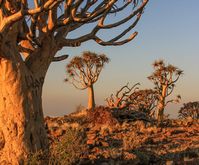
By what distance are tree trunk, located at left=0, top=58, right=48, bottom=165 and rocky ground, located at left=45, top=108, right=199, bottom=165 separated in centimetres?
101

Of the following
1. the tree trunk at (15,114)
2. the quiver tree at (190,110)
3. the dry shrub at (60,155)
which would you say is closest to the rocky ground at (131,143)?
the dry shrub at (60,155)

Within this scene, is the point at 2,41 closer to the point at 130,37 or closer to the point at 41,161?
the point at 41,161

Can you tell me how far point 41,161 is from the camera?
22.6 feet

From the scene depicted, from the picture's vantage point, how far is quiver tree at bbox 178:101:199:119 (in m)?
33.2

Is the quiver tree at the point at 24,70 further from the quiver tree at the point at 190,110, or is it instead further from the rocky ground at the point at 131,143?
the quiver tree at the point at 190,110

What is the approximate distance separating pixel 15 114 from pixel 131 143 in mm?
3779

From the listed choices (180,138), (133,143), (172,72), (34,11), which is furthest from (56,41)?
(172,72)

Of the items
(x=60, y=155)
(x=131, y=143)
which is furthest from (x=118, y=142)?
(x=60, y=155)

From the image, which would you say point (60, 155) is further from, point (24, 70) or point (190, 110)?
point (190, 110)

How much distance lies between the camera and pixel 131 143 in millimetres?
9945

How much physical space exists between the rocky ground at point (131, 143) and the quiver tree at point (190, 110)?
17014mm

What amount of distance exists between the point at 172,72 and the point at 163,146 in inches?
810

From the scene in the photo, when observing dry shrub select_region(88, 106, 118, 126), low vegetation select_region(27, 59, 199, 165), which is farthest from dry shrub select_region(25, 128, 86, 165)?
dry shrub select_region(88, 106, 118, 126)

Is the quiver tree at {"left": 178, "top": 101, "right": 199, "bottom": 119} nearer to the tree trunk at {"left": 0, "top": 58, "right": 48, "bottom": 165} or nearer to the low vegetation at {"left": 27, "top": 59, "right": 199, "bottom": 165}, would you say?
the low vegetation at {"left": 27, "top": 59, "right": 199, "bottom": 165}
